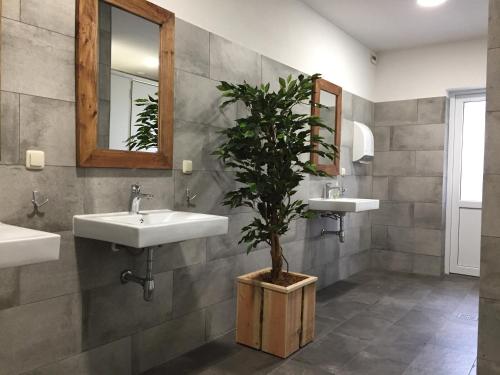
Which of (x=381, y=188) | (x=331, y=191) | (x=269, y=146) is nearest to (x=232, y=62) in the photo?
(x=269, y=146)

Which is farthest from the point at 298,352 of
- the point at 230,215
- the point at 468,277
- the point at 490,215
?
the point at 468,277

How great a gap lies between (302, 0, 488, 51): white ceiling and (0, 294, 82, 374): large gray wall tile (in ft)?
10.4

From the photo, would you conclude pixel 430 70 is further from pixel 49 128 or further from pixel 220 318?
pixel 49 128

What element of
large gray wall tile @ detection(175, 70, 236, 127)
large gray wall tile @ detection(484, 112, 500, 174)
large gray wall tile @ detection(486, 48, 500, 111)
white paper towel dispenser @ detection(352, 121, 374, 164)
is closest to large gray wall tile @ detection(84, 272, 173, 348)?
large gray wall tile @ detection(175, 70, 236, 127)

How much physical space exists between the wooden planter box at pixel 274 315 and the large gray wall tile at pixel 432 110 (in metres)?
2.95

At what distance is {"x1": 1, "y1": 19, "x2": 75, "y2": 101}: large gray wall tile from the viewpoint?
172 cm

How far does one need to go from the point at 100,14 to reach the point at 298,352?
92.1 inches

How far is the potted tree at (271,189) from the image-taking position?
258 cm

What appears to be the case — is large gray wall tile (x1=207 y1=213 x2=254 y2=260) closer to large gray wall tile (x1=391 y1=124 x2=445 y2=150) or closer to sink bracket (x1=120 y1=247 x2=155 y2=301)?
sink bracket (x1=120 y1=247 x2=155 y2=301)

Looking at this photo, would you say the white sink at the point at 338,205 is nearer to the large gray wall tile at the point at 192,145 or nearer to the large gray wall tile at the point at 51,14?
the large gray wall tile at the point at 192,145

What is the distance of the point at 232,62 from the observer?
288 centimetres

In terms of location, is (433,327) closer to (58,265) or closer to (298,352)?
(298,352)

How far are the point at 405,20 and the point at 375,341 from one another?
A: 306 centimetres

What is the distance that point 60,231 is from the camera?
6.35 ft
